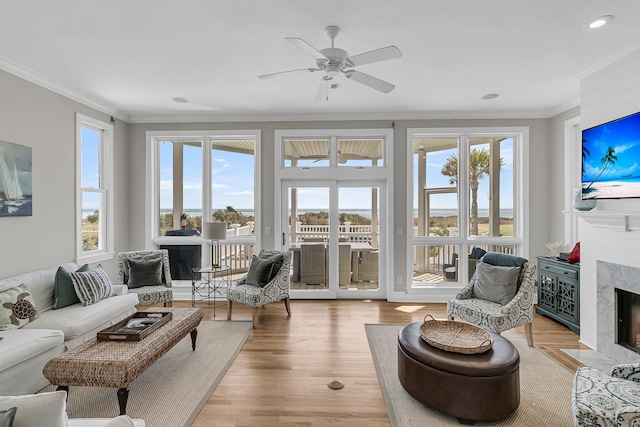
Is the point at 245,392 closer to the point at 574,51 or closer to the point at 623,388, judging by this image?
the point at 623,388

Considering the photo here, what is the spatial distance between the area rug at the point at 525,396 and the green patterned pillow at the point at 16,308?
10.2 ft

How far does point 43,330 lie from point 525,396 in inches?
153

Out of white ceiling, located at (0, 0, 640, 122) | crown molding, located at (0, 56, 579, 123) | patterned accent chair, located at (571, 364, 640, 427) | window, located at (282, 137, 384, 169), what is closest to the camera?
patterned accent chair, located at (571, 364, 640, 427)

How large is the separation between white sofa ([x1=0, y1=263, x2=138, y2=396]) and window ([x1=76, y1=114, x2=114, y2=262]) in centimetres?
92

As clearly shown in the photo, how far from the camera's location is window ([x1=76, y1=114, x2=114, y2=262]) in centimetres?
418

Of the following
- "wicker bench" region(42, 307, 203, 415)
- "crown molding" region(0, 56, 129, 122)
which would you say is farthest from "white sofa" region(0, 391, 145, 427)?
"crown molding" region(0, 56, 129, 122)

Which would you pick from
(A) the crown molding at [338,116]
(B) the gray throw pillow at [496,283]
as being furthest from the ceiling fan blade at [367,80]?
(B) the gray throw pillow at [496,283]

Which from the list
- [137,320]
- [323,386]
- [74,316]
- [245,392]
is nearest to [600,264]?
[323,386]

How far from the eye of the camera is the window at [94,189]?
4.18 metres

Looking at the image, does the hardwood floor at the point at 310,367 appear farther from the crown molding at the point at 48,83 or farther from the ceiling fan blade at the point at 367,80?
the crown molding at the point at 48,83

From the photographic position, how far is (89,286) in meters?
3.36

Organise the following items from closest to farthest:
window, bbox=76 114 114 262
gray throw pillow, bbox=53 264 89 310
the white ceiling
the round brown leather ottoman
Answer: the round brown leather ottoman, the white ceiling, gray throw pillow, bbox=53 264 89 310, window, bbox=76 114 114 262

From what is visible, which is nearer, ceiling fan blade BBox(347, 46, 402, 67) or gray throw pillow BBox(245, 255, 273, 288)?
ceiling fan blade BBox(347, 46, 402, 67)

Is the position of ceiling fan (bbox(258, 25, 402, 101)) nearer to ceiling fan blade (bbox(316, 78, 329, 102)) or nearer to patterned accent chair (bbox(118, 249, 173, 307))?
ceiling fan blade (bbox(316, 78, 329, 102))
